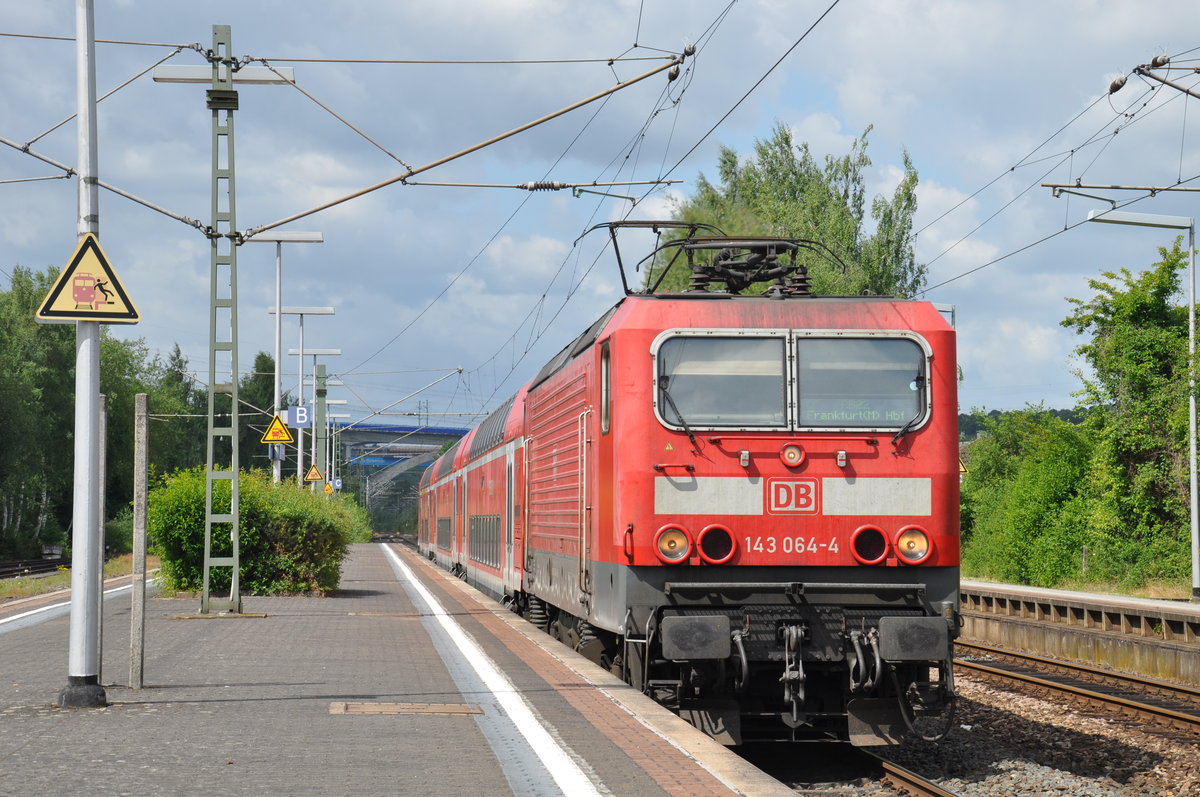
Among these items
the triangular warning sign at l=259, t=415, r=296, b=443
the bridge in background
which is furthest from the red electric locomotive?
the bridge in background

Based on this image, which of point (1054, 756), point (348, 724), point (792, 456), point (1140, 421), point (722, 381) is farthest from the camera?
point (1140, 421)

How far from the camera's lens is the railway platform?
285 inches

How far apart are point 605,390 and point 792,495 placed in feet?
5.28

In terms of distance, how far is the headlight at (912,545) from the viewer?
9750 millimetres

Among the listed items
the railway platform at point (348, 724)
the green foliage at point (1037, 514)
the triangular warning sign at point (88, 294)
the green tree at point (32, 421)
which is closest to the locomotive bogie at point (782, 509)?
the railway platform at point (348, 724)

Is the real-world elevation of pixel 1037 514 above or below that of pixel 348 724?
above

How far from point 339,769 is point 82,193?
5012 mm

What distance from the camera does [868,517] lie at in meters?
9.82

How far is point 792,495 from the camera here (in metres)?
9.84

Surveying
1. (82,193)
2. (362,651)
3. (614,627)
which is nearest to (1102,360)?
(362,651)

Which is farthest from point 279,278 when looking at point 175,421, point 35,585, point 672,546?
point 175,421

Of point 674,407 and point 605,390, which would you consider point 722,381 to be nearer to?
point 674,407

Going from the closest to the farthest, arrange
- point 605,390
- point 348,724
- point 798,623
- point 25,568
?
point 348,724 → point 798,623 → point 605,390 → point 25,568

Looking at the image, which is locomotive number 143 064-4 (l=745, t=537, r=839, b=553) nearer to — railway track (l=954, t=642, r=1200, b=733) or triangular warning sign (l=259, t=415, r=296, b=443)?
railway track (l=954, t=642, r=1200, b=733)
